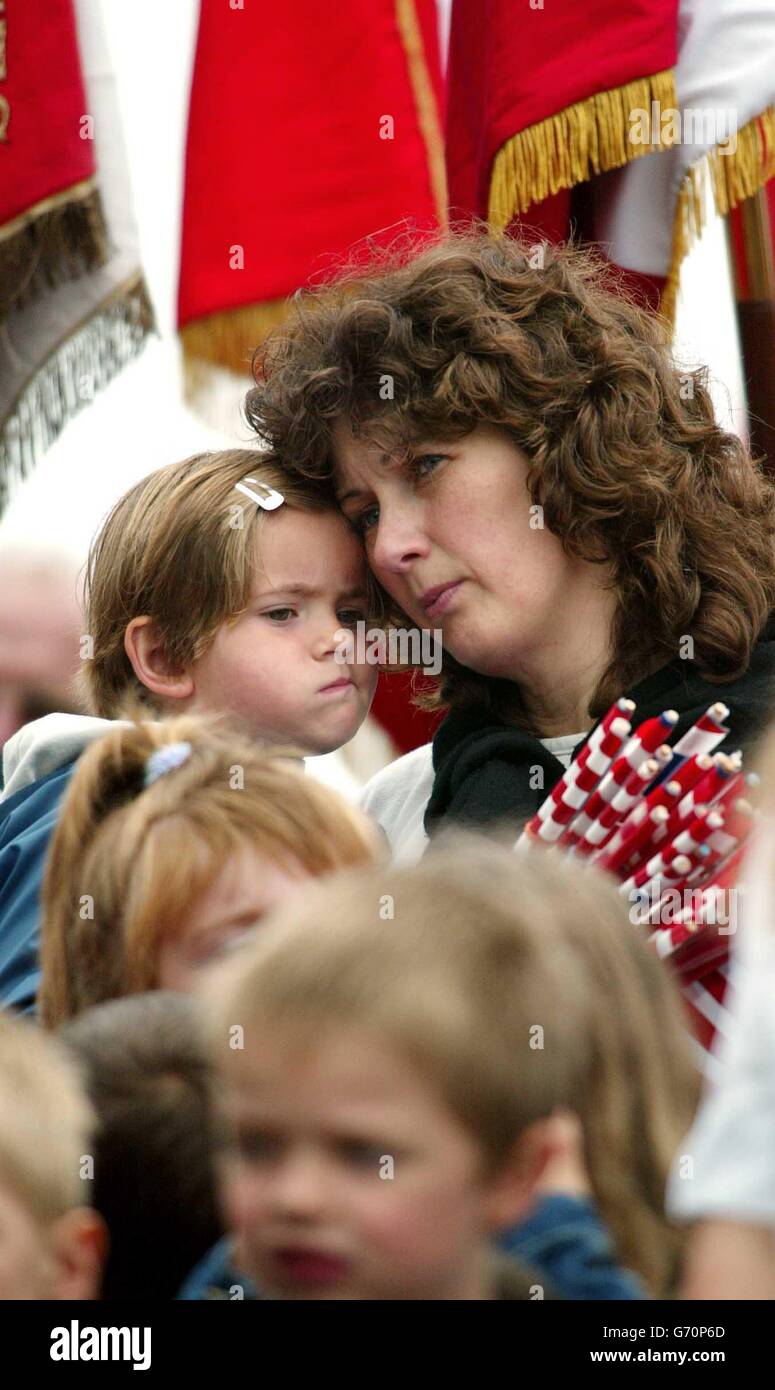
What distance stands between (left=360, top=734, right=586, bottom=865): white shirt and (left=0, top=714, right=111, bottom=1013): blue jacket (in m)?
0.34

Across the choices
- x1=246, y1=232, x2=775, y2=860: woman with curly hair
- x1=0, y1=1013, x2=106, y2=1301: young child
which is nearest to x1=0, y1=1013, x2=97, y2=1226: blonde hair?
x1=0, y1=1013, x2=106, y2=1301: young child

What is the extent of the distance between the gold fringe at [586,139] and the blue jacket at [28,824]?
813mm

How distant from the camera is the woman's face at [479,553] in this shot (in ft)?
5.85

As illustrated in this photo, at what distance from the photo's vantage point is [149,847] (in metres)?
1.44

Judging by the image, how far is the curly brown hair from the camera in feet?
5.83

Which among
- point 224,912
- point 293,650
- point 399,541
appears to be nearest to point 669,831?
point 224,912

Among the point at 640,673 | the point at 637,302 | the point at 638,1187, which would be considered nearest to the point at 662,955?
the point at 638,1187

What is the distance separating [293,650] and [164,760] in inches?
15.7

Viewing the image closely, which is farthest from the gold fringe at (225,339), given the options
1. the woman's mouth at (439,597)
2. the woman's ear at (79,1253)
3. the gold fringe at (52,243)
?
the woman's ear at (79,1253)

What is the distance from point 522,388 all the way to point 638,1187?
0.94 metres

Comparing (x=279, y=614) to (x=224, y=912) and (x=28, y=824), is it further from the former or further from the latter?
(x=224, y=912)

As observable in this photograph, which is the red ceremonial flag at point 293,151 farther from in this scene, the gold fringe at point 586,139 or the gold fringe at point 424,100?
the gold fringe at point 586,139
